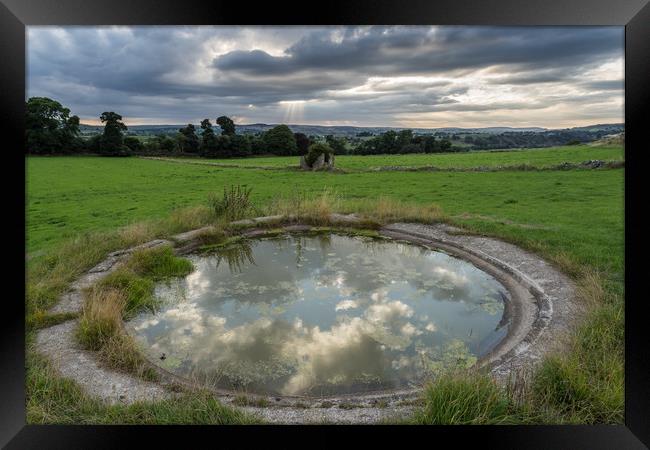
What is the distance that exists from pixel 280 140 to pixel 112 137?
33.6ft

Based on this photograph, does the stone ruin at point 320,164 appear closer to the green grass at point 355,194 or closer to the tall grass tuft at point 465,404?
the green grass at point 355,194

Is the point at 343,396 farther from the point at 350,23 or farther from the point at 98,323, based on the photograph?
the point at 350,23

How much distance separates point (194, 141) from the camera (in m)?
29.2

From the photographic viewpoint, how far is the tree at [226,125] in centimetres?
2843

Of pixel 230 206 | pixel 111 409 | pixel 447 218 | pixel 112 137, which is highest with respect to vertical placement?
pixel 112 137

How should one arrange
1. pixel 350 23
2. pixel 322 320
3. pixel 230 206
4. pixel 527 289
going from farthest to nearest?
pixel 230 206 < pixel 527 289 < pixel 322 320 < pixel 350 23

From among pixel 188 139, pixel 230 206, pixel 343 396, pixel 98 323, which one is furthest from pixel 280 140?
pixel 343 396

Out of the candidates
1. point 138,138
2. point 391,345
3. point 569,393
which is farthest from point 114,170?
point 569,393

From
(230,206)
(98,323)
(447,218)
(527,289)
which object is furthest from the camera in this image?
(230,206)

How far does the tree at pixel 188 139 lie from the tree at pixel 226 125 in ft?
6.73

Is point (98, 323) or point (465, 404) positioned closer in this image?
point (465, 404)

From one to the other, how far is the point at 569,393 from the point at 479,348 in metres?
1.63

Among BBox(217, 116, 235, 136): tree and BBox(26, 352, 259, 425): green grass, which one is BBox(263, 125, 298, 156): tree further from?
BBox(26, 352, 259, 425): green grass

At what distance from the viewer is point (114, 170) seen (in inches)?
885
